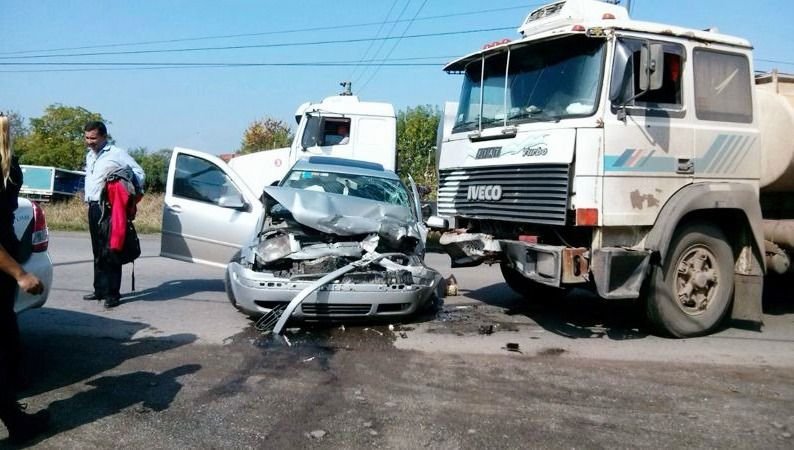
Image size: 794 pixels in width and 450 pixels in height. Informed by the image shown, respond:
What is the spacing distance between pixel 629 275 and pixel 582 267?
43 centimetres

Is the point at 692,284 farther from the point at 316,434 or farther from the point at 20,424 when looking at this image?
the point at 20,424

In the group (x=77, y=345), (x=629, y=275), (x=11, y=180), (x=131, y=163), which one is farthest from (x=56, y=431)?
(x=629, y=275)

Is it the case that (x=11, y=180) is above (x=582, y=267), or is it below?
above

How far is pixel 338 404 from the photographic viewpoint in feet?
14.3

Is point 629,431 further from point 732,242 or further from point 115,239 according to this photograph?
point 115,239

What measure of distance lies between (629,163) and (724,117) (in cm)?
132

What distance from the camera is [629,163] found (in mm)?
5883

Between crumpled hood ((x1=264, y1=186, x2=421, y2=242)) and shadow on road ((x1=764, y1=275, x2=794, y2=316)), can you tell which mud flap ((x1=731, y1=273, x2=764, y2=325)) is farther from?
crumpled hood ((x1=264, y1=186, x2=421, y2=242))

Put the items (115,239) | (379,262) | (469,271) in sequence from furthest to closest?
(469,271) → (115,239) → (379,262)

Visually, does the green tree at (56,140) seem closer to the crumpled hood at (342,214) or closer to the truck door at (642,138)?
the crumpled hood at (342,214)

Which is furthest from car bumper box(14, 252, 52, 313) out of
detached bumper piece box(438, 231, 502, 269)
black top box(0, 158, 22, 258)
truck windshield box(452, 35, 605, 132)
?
truck windshield box(452, 35, 605, 132)

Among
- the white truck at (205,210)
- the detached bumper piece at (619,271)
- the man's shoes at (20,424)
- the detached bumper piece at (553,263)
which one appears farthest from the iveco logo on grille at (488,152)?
the man's shoes at (20,424)

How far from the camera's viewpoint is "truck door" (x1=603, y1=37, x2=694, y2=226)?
581 cm

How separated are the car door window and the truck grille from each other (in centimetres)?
274
